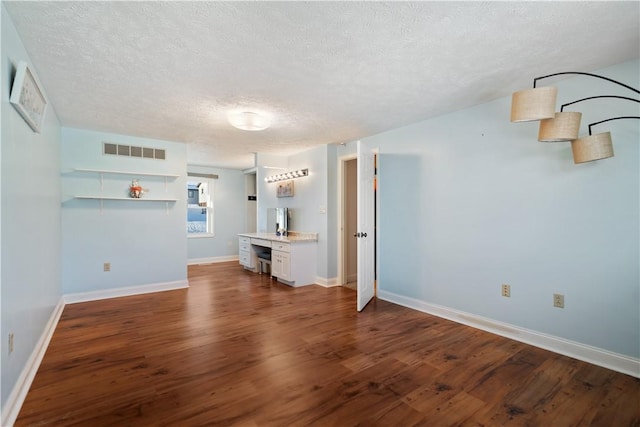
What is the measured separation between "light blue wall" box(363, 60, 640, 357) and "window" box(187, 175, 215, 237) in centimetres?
485

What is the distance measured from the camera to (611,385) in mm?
2156

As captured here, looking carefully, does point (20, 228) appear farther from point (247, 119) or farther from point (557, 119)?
point (557, 119)

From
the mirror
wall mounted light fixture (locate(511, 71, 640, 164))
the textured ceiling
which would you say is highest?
the textured ceiling

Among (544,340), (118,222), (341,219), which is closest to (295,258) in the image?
(341,219)

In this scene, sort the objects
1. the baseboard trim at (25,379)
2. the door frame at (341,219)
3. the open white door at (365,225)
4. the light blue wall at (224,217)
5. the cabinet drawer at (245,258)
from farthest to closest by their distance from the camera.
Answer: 1. the light blue wall at (224,217)
2. the cabinet drawer at (245,258)
3. the door frame at (341,219)
4. the open white door at (365,225)
5. the baseboard trim at (25,379)

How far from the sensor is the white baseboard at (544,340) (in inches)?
92.4

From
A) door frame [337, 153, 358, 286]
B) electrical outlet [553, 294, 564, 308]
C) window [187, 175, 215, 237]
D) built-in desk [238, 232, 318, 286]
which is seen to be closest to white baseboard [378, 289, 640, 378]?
electrical outlet [553, 294, 564, 308]

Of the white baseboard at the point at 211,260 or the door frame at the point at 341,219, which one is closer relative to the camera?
the door frame at the point at 341,219

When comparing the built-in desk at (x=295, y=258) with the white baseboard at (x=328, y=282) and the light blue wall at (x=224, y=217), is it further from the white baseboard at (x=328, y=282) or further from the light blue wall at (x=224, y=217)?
the light blue wall at (x=224, y=217)

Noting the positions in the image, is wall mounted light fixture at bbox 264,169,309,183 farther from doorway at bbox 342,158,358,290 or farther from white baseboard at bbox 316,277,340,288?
white baseboard at bbox 316,277,340,288

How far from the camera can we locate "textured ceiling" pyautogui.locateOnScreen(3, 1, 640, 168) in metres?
1.77

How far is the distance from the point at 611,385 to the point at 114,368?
366 cm

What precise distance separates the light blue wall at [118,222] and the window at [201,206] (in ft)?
8.34

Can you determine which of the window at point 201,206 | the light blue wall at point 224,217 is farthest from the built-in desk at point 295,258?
the window at point 201,206
